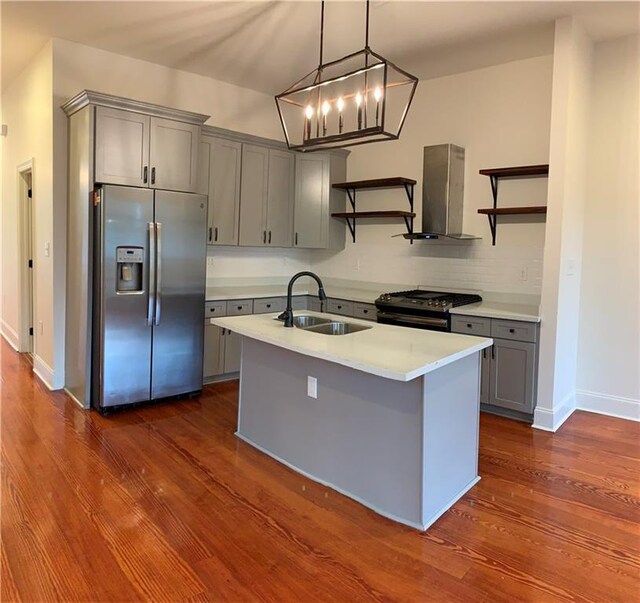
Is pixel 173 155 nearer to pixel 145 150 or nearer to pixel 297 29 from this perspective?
pixel 145 150

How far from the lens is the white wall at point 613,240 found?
386cm

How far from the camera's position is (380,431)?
2.53m

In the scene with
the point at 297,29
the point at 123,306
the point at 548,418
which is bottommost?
the point at 548,418

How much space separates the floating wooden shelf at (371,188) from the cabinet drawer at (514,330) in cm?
151

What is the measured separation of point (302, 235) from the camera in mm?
5426

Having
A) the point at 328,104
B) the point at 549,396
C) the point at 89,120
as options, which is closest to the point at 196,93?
the point at 89,120

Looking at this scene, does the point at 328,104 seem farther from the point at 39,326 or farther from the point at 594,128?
the point at 39,326

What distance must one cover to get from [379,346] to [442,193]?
2.42 meters

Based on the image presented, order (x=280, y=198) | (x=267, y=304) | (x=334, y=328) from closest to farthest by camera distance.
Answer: (x=334, y=328), (x=267, y=304), (x=280, y=198)

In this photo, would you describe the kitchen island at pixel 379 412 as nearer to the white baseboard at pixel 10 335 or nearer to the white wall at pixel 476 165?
the white wall at pixel 476 165

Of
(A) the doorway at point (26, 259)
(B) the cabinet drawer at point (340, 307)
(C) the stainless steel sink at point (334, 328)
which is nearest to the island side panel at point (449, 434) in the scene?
(C) the stainless steel sink at point (334, 328)

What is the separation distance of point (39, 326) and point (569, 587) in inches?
183

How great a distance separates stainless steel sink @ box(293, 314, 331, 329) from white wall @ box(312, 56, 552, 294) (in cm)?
187

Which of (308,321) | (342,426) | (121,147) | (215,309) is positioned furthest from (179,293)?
(342,426)
